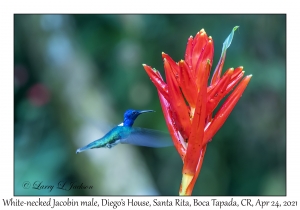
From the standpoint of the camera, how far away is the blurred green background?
417cm

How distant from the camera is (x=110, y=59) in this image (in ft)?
14.6

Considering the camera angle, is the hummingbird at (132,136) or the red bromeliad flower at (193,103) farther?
the hummingbird at (132,136)

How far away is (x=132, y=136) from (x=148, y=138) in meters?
0.11

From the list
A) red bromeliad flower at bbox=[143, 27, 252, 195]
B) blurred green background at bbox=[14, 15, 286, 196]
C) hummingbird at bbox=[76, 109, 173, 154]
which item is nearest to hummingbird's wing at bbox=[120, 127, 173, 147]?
hummingbird at bbox=[76, 109, 173, 154]

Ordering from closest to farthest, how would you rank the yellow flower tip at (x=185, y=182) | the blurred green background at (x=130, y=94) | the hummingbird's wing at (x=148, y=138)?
1. the yellow flower tip at (x=185, y=182)
2. the hummingbird's wing at (x=148, y=138)
3. the blurred green background at (x=130, y=94)

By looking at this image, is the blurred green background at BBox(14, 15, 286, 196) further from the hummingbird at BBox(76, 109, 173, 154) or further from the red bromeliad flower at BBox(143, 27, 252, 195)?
the red bromeliad flower at BBox(143, 27, 252, 195)

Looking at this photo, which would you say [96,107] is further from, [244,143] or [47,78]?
[244,143]

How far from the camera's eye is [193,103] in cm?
142

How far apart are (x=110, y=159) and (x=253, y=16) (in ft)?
6.15

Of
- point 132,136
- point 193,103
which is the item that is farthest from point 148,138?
point 193,103

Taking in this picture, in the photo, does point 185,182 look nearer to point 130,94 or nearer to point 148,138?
point 148,138

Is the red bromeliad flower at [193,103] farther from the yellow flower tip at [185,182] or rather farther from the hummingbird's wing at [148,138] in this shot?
the hummingbird's wing at [148,138]

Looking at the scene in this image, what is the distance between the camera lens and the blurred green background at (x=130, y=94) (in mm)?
4172

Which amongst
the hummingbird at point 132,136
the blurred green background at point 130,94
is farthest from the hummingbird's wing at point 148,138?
the blurred green background at point 130,94
